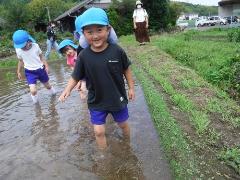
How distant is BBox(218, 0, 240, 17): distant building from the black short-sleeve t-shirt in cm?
3070

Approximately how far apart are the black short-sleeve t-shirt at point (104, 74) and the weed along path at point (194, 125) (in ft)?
2.97

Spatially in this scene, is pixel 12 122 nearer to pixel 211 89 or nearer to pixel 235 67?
pixel 211 89

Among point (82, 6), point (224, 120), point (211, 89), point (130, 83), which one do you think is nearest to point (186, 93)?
point (211, 89)

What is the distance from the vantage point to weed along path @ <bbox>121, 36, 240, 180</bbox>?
412 cm

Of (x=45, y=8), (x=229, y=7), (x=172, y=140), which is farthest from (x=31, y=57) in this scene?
(x=45, y=8)

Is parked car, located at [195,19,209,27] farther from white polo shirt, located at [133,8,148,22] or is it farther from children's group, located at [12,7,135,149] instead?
children's group, located at [12,7,135,149]

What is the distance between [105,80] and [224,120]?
2.15 metres

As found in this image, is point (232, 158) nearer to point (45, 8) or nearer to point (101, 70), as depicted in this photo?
point (101, 70)

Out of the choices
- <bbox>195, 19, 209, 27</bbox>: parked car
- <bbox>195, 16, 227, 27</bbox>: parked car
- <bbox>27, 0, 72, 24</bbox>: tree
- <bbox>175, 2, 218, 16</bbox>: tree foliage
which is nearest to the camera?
<bbox>195, 16, 227, 27</bbox>: parked car

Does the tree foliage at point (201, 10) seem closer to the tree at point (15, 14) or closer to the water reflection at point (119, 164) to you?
the tree at point (15, 14)

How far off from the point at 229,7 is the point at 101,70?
3571 cm

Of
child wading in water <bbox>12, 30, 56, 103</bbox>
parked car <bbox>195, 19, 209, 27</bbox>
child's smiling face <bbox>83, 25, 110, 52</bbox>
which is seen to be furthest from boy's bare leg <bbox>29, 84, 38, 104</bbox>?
parked car <bbox>195, 19, 209, 27</bbox>

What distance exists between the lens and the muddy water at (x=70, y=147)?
431cm

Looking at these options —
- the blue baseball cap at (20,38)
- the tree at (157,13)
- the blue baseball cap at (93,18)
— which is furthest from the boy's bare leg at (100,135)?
the tree at (157,13)
